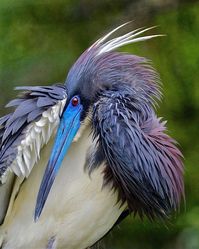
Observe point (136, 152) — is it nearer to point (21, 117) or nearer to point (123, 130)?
point (123, 130)

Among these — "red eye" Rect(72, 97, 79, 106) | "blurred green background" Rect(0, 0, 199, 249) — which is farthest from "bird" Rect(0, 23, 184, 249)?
"blurred green background" Rect(0, 0, 199, 249)

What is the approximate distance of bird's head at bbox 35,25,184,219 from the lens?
3.24 m

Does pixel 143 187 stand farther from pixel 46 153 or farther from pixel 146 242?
pixel 146 242

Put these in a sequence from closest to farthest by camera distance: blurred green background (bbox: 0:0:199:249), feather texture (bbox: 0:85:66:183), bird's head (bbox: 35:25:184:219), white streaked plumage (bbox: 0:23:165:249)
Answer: feather texture (bbox: 0:85:66:183) < bird's head (bbox: 35:25:184:219) < white streaked plumage (bbox: 0:23:165:249) < blurred green background (bbox: 0:0:199:249)

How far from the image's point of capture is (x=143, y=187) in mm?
3268

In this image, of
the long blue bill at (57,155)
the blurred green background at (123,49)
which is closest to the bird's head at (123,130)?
the long blue bill at (57,155)

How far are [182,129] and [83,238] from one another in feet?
3.61

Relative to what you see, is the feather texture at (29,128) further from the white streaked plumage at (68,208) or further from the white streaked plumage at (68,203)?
the white streaked plumage at (68,208)

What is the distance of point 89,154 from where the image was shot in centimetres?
335

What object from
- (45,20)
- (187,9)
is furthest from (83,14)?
(187,9)

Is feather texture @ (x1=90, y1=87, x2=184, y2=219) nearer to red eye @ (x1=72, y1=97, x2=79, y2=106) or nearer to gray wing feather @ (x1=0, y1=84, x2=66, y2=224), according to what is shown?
red eye @ (x1=72, y1=97, x2=79, y2=106)

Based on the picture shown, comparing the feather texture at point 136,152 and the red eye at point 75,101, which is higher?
the red eye at point 75,101

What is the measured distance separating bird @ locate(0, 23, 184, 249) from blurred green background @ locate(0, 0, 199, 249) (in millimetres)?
754

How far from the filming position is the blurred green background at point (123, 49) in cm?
418
